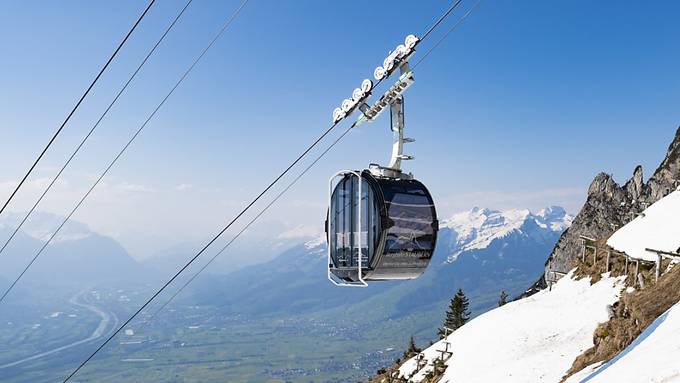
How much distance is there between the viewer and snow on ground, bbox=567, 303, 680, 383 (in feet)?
45.8

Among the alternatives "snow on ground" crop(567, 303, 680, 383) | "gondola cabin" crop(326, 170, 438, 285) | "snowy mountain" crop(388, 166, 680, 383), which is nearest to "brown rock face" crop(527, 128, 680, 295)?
"snowy mountain" crop(388, 166, 680, 383)

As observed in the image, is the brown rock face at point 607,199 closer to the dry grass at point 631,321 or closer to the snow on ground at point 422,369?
the snow on ground at point 422,369

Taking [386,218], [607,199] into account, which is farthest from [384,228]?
[607,199]

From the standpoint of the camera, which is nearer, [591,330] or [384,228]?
[384,228]

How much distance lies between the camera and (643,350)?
17.4 meters

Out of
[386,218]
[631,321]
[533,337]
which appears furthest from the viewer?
[533,337]

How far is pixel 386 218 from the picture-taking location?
47.8ft

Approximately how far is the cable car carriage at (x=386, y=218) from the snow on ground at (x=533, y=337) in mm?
12029

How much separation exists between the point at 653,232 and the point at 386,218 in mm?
27914

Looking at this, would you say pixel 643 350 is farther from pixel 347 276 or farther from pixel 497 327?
pixel 497 327

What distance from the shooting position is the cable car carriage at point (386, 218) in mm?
14672

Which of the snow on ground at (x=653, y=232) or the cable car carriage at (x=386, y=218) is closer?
the cable car carriage at (x=386, y=218)

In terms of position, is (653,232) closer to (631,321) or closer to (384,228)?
(631,321)

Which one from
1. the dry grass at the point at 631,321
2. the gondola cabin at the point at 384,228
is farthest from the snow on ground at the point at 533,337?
the gondola cabin at the point at 384,228
